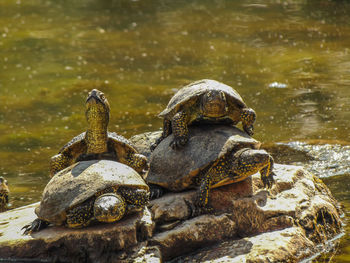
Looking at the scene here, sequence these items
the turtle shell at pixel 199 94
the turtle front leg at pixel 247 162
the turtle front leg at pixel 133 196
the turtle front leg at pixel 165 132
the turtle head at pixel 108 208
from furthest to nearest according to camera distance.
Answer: the turtle front leg at pixel 165 132 → the turtle shell at pixel 199 94 → the turtle front leg at pixel 247 162 → the turtle front leg at pixel 133 196 → the turtle head at pixel 108 208

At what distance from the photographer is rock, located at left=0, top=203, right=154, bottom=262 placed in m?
4.73

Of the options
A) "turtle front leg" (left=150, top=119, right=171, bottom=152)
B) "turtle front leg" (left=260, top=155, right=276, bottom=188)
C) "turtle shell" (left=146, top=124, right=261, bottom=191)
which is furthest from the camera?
"turtle front leg" (left=150, top=119, right=171, bottom=152)

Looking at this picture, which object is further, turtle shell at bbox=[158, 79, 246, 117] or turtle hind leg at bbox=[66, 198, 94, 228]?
turtle shell at bbox=[158, 79, 246, 117]

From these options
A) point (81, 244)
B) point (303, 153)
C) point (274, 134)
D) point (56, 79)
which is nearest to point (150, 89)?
point (56, 79)

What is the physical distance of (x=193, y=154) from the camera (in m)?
5.36

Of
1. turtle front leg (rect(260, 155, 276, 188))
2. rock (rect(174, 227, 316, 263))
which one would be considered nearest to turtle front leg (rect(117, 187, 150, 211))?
rock (rect(174, 227, 316, 263))

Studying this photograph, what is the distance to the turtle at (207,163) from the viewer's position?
5.08m

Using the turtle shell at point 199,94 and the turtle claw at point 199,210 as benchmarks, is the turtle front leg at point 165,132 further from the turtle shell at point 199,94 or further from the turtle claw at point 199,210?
the turtle claw at point 199,210

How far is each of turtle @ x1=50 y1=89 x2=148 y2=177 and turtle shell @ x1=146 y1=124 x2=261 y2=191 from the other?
0.28m

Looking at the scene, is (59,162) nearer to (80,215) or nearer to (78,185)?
(78,185)

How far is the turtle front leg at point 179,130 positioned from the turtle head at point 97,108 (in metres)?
0.72

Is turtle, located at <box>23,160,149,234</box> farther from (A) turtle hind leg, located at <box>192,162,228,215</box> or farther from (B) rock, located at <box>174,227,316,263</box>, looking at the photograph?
(B) rock, located at <box>174,227,316,263</box>

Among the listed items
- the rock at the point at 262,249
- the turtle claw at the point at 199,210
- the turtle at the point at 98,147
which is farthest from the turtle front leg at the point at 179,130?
the rock at the point at 262,249

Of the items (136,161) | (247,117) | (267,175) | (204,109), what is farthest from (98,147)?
(267,175)
